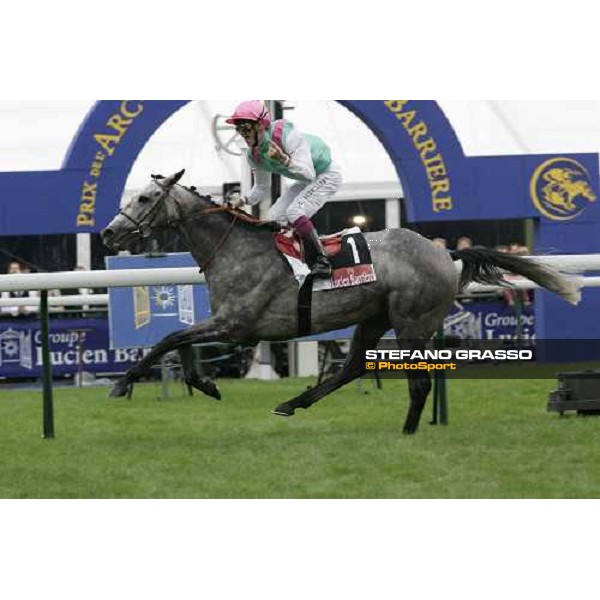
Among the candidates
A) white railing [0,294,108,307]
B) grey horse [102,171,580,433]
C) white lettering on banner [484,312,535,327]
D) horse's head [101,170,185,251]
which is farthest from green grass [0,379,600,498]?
white lettering on banner [484,312,535,327]

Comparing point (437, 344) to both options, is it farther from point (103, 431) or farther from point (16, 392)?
point (16, 392)

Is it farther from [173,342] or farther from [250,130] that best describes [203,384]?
[250,130]

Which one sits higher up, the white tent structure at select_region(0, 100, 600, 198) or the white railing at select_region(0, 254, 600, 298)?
the white tent structure at select_region(0, 100, 600, 198)

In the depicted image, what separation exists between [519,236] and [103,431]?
845 cm

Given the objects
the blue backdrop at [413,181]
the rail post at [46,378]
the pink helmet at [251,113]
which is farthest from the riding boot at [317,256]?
the blue backdrop at [413,181]

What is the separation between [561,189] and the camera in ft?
46.6

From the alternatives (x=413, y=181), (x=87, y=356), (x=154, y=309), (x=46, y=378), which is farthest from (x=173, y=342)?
(x=413, y=181)

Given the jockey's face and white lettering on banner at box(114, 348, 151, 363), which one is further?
white lettering on banner at box(114, 348, 151, 363)

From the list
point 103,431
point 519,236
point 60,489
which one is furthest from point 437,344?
point 519,236

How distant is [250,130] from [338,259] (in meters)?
1.00

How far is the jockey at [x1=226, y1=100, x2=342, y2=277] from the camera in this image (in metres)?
7.27

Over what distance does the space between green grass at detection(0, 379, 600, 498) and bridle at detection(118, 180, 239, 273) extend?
126cm

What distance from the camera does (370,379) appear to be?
1168 centimetres

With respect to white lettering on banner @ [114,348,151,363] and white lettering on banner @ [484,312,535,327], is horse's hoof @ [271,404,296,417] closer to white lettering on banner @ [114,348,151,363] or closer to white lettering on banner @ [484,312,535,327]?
white lettering on banner @ [114,348,151,363]
